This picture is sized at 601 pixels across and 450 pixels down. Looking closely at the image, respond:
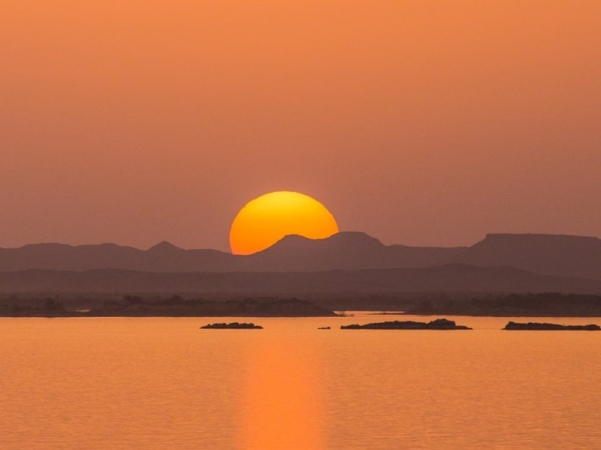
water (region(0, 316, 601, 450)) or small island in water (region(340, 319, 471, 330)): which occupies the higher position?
small island in water (region(340, 319, 471, 330))

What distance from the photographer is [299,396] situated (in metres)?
58.0

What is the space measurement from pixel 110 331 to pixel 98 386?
77.9 metres

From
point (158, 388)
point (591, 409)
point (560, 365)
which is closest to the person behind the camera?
point (591, 409)

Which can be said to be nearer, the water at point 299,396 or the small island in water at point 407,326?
the water at point 299,396

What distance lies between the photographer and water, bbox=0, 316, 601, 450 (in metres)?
42.2

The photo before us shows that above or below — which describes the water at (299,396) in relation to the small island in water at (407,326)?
below

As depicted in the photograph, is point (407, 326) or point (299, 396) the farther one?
point (407, 326)

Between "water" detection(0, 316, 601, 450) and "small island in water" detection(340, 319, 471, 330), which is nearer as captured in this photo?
"water" detection(0, 316, 601, 450)

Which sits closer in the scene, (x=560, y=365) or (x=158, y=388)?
(x=158, y=388)

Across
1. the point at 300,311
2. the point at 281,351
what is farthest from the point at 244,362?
the point at 300,311

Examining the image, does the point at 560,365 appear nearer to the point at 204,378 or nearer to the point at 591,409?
the point at 204,378

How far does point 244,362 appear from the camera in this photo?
82.6m

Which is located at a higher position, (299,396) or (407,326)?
(407,326)

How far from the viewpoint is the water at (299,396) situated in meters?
42.2
